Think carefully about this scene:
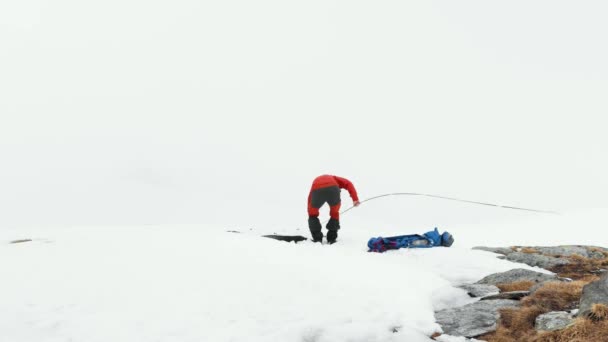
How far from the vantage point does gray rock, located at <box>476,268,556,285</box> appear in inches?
330

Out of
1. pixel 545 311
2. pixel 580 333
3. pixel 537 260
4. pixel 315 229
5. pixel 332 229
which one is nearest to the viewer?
pixel 580 333

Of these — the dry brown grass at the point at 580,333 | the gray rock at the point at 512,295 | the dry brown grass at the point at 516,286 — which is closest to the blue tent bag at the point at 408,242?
the dry brown grass at the point at 516,286

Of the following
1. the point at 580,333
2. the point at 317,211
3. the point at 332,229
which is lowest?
the point at 580,333

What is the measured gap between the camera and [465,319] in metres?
6.56

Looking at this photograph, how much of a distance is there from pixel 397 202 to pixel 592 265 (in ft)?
402

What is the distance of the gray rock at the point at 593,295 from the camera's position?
5.70 m

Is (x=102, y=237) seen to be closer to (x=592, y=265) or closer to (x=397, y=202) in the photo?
(x=592, y=265)

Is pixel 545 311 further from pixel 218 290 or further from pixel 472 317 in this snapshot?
pixel 218 290

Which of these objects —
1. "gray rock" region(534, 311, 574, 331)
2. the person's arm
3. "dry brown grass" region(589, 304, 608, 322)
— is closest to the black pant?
the person's arm

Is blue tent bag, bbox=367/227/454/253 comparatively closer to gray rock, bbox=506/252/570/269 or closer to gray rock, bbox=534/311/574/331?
gray rock, bbox=506/252/570/269

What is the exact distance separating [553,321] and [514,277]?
278 centimetres

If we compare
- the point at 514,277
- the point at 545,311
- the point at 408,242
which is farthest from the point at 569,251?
the point at 545,311

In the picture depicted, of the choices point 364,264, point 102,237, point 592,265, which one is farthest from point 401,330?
point 102,237

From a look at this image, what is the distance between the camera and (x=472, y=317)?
6.59 metres
